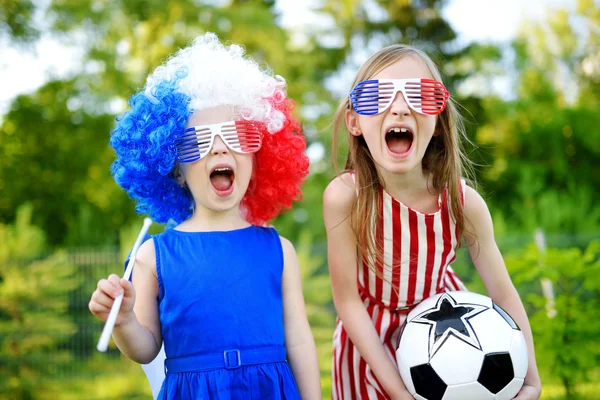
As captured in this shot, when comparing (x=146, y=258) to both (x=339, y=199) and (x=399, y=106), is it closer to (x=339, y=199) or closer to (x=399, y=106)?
(x=339, y=199)

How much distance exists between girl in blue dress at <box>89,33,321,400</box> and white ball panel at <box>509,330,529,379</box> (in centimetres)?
78

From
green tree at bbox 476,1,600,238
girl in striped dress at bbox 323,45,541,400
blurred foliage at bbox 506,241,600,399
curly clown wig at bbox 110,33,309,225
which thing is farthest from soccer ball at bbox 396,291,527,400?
green tree at bbox 476,1,600,238

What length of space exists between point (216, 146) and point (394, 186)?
86 centimetres

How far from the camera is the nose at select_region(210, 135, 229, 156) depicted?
2.59 meters

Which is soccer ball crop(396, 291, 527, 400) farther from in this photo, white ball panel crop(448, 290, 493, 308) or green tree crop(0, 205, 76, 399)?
green tree crop(0, 205, 76, 399)

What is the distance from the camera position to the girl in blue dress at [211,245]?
2479mm

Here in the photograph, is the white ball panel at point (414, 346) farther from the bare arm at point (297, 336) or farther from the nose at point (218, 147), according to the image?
the nose at point (218, 147)

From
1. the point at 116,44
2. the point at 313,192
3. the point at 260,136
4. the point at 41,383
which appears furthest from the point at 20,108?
the point at 260,136

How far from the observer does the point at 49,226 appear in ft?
43.5

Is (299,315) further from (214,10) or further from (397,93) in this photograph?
(214,10)

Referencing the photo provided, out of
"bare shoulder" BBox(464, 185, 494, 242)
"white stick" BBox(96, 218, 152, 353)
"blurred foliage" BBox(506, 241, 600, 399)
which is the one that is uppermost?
"bare shoulder" BBox(464, 185, 494, 242)

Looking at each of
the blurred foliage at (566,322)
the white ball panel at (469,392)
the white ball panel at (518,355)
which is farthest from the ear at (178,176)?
the blurred foliage at (566,322)

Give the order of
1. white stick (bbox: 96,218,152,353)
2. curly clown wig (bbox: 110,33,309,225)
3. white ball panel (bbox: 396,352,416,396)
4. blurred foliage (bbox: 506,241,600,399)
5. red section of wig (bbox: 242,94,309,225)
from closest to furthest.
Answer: white stick (bbox: 96,218,152,353), white ball panel (bbox: 396,352,416,396), curly clown wig (bbox: 110,33,309,225), red section of wig (bbox: 242,94,309,225), blurred foliage (bbox: 506,241,600,399)

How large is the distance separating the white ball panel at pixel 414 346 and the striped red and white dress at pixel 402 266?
32 cm
